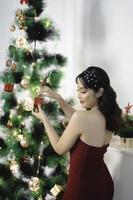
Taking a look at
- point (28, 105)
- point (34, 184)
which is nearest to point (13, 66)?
point (28, 105)

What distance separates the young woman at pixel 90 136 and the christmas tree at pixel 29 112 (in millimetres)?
247

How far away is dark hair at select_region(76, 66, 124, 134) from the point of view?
1.82m

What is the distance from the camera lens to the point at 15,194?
2.18 meters

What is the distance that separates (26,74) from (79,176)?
2.42 ft

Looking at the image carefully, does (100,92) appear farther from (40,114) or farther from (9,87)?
(9,87)

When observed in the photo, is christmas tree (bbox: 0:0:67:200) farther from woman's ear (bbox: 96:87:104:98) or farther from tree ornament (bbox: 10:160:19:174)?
woman's ear (bbox: 96:87:104:98)

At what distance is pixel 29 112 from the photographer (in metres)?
2.11

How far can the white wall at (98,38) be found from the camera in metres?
2.42

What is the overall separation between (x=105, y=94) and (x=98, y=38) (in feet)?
3.07

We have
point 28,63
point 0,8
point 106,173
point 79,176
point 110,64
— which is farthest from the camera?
point 0,8

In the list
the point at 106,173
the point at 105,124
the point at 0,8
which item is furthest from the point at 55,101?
the point at 0,8

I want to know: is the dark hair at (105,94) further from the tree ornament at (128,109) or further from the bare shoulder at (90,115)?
the tree ornament at (128,109)

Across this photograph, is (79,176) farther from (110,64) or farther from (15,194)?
(110,64)

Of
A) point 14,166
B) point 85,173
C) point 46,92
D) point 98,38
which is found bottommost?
point 14,166
